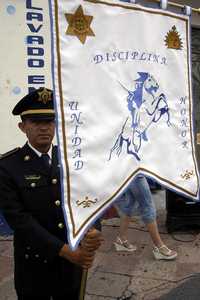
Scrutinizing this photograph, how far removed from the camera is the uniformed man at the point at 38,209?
2320mm

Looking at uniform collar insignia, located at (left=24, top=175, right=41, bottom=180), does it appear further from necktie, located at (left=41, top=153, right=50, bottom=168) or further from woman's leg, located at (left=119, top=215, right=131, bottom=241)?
woman's leg, located at (left=119, top=215, right=131, bottom=241)

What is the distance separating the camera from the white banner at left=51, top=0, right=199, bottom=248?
83.9 inches

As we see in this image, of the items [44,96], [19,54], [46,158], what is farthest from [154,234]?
[44,96]

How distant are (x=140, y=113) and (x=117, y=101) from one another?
0.57ft

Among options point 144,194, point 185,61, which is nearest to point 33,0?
point 144,194

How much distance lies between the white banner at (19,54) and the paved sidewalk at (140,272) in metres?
1.45

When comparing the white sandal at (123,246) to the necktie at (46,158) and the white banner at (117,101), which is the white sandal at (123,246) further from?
the necktie at (46,158)

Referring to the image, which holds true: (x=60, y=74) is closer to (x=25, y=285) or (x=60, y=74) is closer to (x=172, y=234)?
(x=25, y=285)

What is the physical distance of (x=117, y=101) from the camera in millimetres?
2328

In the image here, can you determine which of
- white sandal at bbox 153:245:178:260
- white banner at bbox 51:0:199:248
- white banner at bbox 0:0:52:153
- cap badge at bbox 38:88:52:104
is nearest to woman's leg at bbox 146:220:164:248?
white sandal at bbox 153:245:178:260

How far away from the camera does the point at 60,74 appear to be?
6.95 feet

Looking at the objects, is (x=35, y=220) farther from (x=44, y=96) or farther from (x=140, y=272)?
(x=140, y=272)

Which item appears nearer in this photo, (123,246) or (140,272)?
(140,272)

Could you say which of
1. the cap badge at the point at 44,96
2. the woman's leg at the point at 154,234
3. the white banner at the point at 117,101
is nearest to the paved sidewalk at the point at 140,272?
the woman's leg at the point at 154,234
